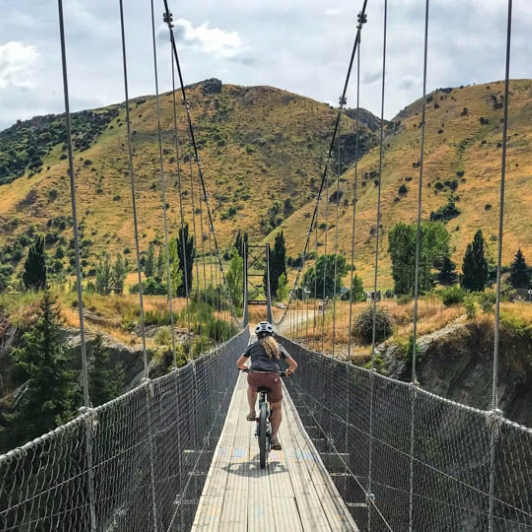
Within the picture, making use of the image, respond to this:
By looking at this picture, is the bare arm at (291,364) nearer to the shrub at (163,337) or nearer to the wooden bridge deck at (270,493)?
the wooden bridge deck at (270,493)

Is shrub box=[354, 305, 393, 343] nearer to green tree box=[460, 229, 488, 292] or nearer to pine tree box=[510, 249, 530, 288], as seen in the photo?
green tree box=[460, 229, 488, 292]

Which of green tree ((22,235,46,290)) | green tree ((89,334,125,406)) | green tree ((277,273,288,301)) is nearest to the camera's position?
green tree ((89,334,125,406))

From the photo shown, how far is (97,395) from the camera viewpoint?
16.5 meters

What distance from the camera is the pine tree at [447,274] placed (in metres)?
37.8

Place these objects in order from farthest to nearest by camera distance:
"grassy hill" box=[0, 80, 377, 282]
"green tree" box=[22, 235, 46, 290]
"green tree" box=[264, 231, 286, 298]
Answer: "grassy hill" box=[0, 80, 377, 282]
"green tree" box=[264, 231, 286, 298]
"green tree" box=[22, 235, 46, 290]

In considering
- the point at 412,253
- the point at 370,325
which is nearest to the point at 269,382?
the point at 370,325

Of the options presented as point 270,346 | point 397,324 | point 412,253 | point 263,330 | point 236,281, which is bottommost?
point 397,324

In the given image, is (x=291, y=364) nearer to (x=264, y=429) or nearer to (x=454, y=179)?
(x=264, y=429)

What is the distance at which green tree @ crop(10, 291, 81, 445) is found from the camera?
16.1 meters

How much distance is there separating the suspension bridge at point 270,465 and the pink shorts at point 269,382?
0.41 meters

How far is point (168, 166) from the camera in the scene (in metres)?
66.4

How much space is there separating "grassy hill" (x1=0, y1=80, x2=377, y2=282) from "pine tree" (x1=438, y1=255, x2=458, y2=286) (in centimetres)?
1844

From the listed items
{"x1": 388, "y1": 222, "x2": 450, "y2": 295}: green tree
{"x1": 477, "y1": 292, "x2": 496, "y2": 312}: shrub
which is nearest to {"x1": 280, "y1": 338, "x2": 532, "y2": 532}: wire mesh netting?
{"x1": 477, "y1": 292, "x2": 496, "y2": 312}: shrub

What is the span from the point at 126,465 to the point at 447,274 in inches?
1472
